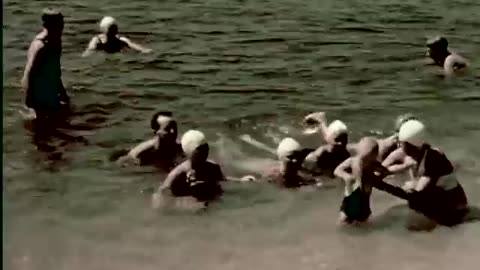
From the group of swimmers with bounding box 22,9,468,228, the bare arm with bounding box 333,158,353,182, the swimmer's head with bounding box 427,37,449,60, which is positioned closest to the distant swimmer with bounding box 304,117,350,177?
the group of swimmers with bounding box 22,9,468,228

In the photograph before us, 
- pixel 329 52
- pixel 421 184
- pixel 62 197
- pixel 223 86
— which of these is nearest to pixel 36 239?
pixel 62 197

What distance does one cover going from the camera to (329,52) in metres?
11.8

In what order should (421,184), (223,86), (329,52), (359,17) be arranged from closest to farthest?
(421,184) → (223,86) → (329,52) → (359,17)

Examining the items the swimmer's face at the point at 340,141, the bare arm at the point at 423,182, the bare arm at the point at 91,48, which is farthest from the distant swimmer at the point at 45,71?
the bare arm at the point at 423,182

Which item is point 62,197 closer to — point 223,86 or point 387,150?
point 387,150

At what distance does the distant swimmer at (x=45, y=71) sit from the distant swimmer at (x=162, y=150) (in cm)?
118

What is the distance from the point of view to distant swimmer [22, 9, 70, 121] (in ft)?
27.2

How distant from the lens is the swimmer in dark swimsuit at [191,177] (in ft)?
23.1

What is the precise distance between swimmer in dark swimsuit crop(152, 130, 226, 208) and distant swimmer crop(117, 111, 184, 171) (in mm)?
493

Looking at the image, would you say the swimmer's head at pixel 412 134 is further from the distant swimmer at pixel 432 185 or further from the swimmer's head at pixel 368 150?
the swimmer's head at pixel 368 150

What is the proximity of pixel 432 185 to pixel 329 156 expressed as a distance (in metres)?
1.03

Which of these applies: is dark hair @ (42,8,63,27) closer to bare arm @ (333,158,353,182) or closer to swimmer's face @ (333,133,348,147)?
swimmer's face @ (333,133,348,147)

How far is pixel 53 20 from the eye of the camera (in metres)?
8.12

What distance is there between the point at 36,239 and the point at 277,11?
8.42m
